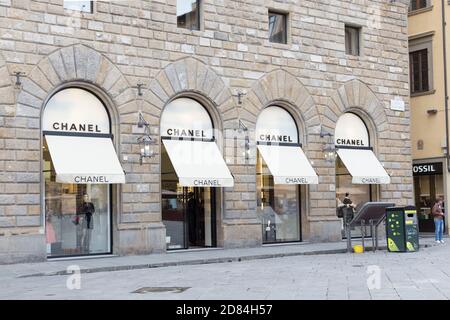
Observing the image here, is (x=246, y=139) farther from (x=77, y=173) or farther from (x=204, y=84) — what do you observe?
(x=77, y=173)

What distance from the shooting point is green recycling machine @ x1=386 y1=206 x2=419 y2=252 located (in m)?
21.3

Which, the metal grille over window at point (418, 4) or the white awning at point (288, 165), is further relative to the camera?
the metal grille over window at point (418, 4)

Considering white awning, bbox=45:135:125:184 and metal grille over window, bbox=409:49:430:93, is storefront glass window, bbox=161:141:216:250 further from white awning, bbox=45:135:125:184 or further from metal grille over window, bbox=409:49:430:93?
metal grille over window, bbox=409:49:430:93

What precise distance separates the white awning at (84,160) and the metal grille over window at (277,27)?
7533 mm

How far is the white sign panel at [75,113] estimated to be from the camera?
63.4 feet

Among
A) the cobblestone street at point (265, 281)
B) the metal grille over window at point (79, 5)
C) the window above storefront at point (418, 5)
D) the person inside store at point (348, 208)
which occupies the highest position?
the window above storefront at point (418, 5)

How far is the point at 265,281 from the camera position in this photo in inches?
542

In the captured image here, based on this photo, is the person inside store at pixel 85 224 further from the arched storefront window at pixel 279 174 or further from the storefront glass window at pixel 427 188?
the storefront glass window at pixel 427 188

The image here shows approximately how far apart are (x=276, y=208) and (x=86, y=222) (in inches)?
279

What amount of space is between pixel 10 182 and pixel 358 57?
Answer: 14.2 m

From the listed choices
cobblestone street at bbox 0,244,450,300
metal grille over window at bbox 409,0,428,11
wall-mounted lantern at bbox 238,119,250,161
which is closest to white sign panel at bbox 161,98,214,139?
wall-mounted lantern at bbox 238,119,250,161

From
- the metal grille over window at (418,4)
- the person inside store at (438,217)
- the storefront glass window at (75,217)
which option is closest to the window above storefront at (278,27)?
the person inside store at (438,217)
